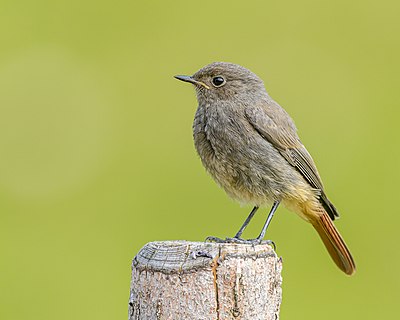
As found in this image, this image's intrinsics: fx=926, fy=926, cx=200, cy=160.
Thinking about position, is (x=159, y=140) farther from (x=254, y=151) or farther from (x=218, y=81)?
(x=254, y=151)

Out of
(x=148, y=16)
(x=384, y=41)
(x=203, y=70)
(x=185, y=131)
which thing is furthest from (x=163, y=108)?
(x=203, y=70)

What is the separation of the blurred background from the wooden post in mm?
3096

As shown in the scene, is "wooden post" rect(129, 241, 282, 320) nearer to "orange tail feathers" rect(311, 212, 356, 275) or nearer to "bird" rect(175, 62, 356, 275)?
"bird" rect(175, 62, 356, 275)

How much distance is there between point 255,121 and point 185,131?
3454 mm

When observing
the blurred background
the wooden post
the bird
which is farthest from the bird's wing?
the wooden post

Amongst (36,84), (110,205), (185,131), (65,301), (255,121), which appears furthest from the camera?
(36,84)

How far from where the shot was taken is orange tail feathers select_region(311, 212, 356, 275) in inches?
244

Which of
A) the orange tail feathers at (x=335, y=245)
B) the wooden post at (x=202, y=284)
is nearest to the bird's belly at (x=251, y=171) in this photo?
the orange tail feathers at (x=335, y=245)

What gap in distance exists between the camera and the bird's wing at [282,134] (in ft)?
19.2

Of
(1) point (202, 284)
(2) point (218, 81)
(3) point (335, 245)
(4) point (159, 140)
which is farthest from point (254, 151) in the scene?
(4) point (159, 140)

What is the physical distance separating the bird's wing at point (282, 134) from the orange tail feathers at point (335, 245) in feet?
0.93

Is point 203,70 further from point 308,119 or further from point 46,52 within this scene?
point 46,52

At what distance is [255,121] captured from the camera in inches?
230

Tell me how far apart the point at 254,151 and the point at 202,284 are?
1.96 meters
